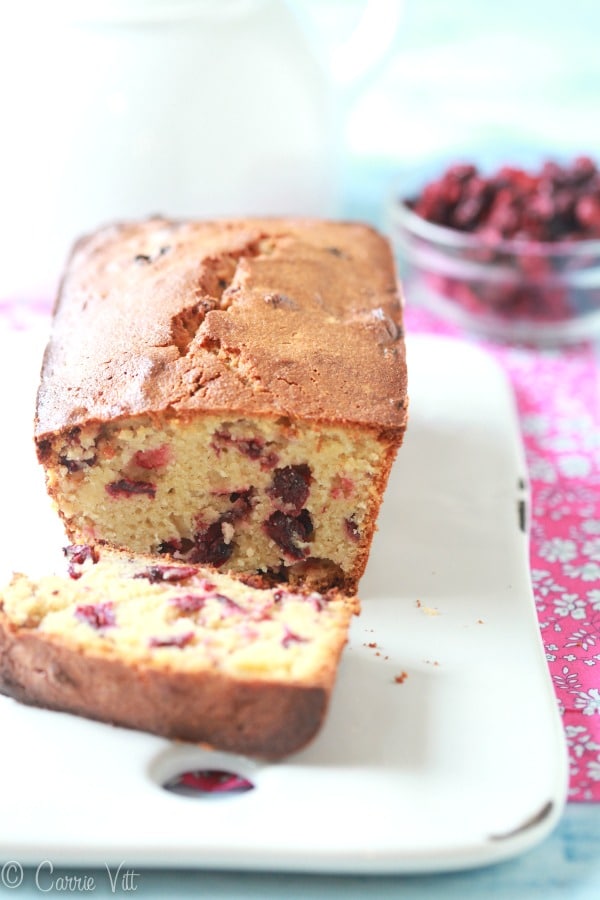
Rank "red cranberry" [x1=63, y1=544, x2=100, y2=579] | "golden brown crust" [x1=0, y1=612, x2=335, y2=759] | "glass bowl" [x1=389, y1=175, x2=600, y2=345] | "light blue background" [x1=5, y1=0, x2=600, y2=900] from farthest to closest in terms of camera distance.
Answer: "light blue background" [x1=5, y1=0, x2=600, y2=900] < "glass bowl" [x1=389, y1=175, x2=600, y2=345] < "red cranberry" [x1=63, y1=544, x2=100, y2=579] < "golden brown crust" [x1=0, y1=612, x2=335, y2=759]

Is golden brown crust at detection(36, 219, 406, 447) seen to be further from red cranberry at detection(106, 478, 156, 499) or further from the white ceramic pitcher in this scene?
the white ceramic pitcher

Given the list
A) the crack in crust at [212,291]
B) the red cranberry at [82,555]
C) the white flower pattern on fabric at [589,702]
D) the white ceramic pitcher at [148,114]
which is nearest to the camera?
the white flower pattern on fabric at [589,702]

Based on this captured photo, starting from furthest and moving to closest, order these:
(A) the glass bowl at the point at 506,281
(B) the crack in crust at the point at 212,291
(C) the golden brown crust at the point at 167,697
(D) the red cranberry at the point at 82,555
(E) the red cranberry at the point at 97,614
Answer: (A) the glass bowl at the point at 506,281
(B) the crack in crust at the point at 212,291
(D) the red cranberry at the point at 82,555
(E) the red cranberry at the point at 97,614
(C) the golden brown crust at the point at 167,697

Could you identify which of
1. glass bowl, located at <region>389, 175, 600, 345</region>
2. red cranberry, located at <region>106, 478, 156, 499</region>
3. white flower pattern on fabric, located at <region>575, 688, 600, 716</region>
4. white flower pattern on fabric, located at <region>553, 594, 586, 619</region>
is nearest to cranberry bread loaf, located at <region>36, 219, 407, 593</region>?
red cranberry, located at <region>106, 478, 156, 499</region>

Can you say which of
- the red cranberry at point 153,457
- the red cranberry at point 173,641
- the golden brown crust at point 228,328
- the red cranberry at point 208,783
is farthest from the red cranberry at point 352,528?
the red cranberry at point 208,783

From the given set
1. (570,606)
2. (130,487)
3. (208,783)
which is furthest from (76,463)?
(570,606)

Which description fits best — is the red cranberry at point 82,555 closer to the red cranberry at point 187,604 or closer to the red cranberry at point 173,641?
the red cranberry at point 187,604

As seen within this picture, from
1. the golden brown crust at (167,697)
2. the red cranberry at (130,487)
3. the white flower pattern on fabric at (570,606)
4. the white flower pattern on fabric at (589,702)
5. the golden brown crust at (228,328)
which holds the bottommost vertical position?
the white flower pattern on fabric at (589,702)
